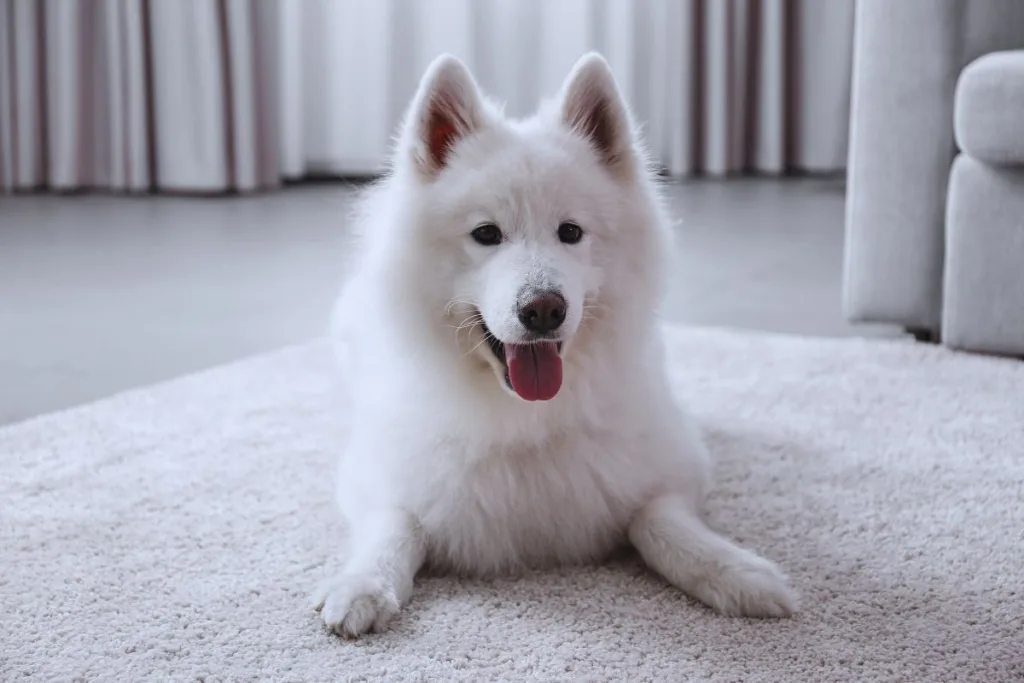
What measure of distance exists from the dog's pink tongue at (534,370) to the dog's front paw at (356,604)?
0.34 meters

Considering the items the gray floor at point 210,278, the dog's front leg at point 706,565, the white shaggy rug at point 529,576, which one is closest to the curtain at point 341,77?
the gray floor at point 210,278

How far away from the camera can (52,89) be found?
19.9ft

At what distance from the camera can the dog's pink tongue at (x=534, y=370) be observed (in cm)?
154

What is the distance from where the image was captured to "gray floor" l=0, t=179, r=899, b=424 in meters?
2.88

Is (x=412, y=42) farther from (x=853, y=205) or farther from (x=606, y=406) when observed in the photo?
(x=606, y=406)

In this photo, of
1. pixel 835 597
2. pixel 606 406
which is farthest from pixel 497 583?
pixel 835 597

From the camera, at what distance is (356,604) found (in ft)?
4.66

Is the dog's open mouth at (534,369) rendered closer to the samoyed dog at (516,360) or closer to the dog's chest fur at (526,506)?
the samoyed dog at (516,360)

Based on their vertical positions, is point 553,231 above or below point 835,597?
above

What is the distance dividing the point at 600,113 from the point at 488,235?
0.97 ft

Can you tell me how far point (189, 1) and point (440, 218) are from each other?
4923 millimetres

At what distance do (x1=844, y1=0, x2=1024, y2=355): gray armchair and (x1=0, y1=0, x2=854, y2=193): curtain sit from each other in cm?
340

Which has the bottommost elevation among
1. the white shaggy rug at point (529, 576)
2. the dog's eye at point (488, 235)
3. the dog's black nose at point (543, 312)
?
the white shaggy rug at point (529, 576)

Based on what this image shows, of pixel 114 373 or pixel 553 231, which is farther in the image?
pixel 114 373
